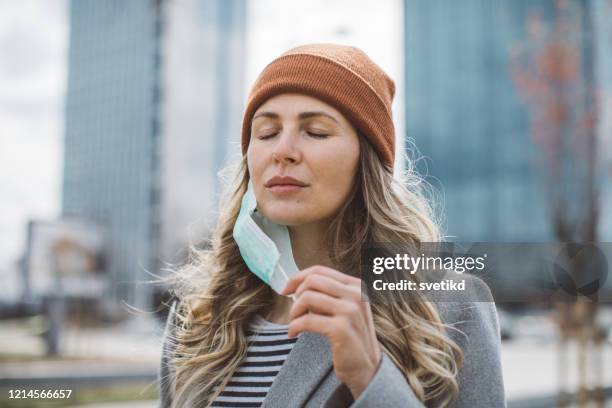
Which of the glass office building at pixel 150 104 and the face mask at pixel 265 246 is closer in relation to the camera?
the face mask at pixel 265 246

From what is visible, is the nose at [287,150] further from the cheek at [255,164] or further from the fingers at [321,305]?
the fingers at [321,305]

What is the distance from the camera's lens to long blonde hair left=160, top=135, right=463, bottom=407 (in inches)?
51.6

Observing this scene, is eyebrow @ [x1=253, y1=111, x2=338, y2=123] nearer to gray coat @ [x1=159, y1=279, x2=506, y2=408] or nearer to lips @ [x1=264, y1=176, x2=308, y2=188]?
lips @ [x1=264, y1=176, x2=308, y2=188]

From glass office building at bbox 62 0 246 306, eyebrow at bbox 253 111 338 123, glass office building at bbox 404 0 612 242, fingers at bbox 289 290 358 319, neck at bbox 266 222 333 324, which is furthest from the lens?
glass office building at bbox 62 0 246 306

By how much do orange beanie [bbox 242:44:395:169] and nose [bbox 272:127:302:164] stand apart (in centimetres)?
13

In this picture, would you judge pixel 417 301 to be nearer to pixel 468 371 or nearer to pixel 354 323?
pixel 468 371

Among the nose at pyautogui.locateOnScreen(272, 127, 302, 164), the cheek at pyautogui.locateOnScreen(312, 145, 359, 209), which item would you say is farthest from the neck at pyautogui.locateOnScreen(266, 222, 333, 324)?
the nose at pyautogui.locateOnScreen(272, 127, 302, 164)

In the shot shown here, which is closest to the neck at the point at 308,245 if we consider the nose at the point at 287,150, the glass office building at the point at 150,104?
the nose at the point at 287,150

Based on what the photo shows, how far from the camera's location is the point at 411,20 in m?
26.1

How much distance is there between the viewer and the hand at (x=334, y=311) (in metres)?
0.97

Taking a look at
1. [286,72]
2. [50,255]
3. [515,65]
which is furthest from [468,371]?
[50,255]

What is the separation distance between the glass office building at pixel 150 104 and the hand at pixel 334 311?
56.2 meters

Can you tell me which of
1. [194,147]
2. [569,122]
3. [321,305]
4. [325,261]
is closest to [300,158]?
[325,261]

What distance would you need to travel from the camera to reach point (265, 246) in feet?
4.43
